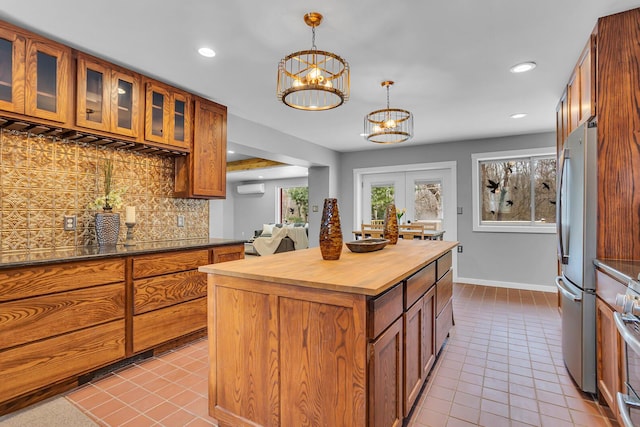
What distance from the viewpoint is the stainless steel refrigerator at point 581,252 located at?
78.9 inches

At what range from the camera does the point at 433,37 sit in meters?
2.29

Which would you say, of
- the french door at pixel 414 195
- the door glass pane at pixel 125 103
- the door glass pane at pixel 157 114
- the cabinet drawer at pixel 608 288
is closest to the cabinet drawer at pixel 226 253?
the door glass pane at pixel 157 114

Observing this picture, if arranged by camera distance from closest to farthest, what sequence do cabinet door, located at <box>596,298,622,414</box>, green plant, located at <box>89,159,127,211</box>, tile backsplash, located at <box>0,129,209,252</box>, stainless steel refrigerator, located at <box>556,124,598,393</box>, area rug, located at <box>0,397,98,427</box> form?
cabinet door, located at <box>596,298,622,414</box>
area rug, located at <box>0,397,98,427</box>
stainless steel refrigerator, located at <box>556,124,598,393</box>
tile backsplash, located at <box>0,129,209,252</box>
green plant, located at <box>89,159,127,211</box>

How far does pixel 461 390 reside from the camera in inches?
83.7

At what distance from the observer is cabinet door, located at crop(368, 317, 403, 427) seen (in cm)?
131

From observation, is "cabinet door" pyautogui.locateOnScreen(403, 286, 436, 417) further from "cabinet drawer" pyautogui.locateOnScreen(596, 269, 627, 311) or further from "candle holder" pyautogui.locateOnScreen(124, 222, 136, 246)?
"candle holder" pyautogui.locateOnScreen(124, 222, 136, 246)

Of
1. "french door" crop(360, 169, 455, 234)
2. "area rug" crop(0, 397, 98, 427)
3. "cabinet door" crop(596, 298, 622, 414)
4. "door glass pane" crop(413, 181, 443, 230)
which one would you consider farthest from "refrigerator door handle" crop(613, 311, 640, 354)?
"door glass pane" crop(413, 181, 443, 230)

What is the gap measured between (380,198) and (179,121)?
4087mm

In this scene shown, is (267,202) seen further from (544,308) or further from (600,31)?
(600,31)

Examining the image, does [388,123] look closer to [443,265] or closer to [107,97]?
[443,265]

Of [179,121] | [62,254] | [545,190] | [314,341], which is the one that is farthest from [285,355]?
[545,190]

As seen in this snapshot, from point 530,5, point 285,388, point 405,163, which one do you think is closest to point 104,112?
point 285,388

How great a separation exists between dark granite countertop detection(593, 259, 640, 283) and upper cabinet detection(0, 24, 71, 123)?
344cm

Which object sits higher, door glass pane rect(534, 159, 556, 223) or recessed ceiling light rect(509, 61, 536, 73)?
recessed ceiling light rect(509, 61, 536, 73)
